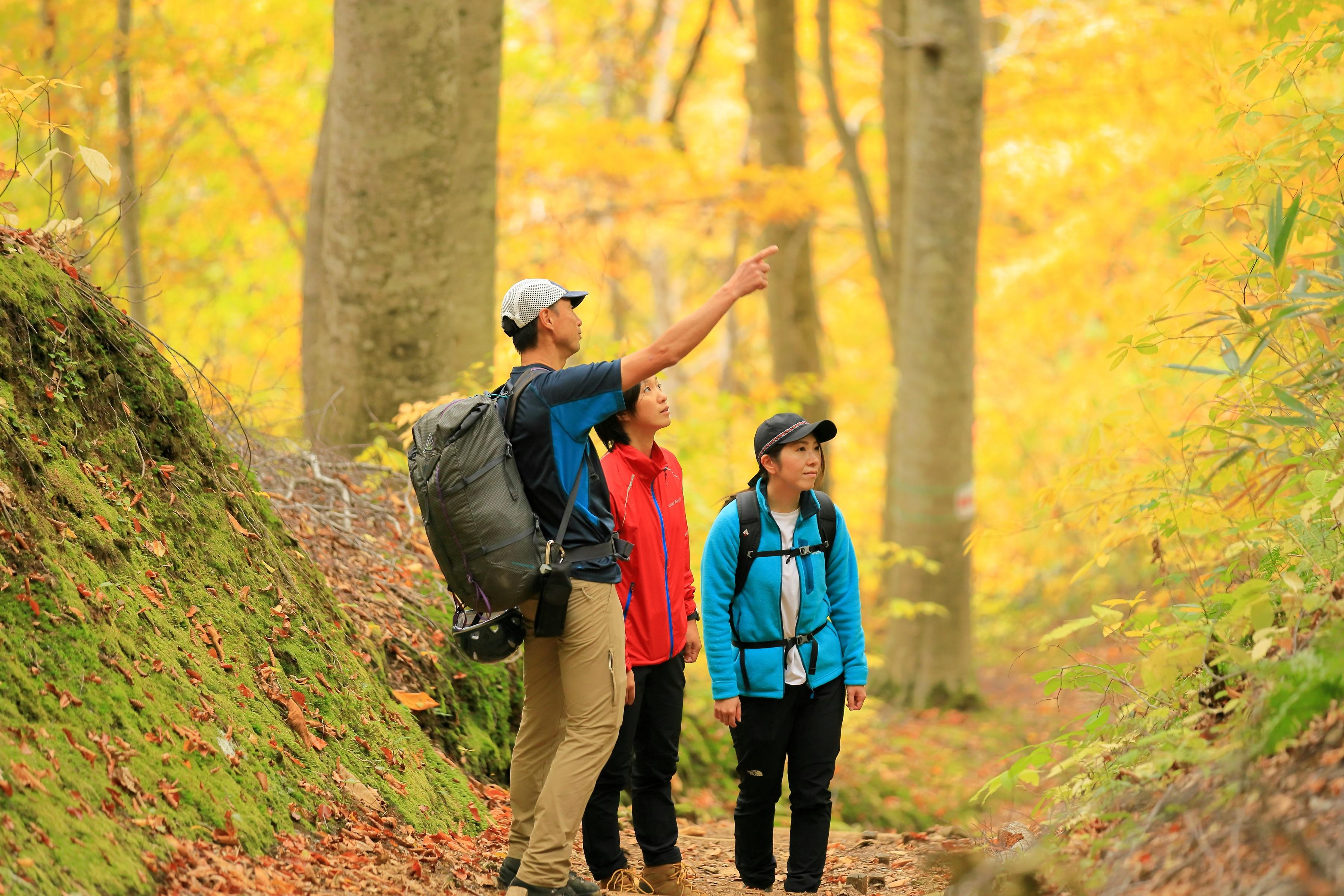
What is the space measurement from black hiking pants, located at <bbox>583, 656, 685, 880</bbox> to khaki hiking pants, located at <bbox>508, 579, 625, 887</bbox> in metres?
0.44

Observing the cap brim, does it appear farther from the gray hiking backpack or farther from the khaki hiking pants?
the gray hiking backpack

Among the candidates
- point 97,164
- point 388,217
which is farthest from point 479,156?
point 97,164

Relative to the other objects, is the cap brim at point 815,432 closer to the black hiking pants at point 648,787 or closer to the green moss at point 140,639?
the black hiking pants at point 648,787

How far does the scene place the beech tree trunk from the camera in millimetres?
8117

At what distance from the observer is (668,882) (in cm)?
463

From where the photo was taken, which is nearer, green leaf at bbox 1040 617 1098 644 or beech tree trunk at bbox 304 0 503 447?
green leaf at bbox 1040 617 1098 644

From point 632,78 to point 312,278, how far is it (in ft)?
40.9

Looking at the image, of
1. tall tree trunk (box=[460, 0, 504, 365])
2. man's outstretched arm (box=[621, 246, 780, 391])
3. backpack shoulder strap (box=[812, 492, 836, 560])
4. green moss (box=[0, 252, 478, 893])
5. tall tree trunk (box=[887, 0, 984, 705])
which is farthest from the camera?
tall tree trunk (box=[887, 0, 984, 705])

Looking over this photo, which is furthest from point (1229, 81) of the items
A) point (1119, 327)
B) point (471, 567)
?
point (1119, 327)

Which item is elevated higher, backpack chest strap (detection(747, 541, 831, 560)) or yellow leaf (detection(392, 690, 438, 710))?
backpack chest strap (detection(747, 541, 831, 560))

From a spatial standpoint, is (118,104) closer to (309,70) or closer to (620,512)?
(309,70)

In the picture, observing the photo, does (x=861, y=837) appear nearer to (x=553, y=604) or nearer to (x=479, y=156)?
(x=553, y=604)

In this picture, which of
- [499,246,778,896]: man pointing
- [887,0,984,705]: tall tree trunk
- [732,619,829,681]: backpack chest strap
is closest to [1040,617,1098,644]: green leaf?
[732,619,829,681]: backpack chest strap

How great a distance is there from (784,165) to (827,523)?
11062mm
